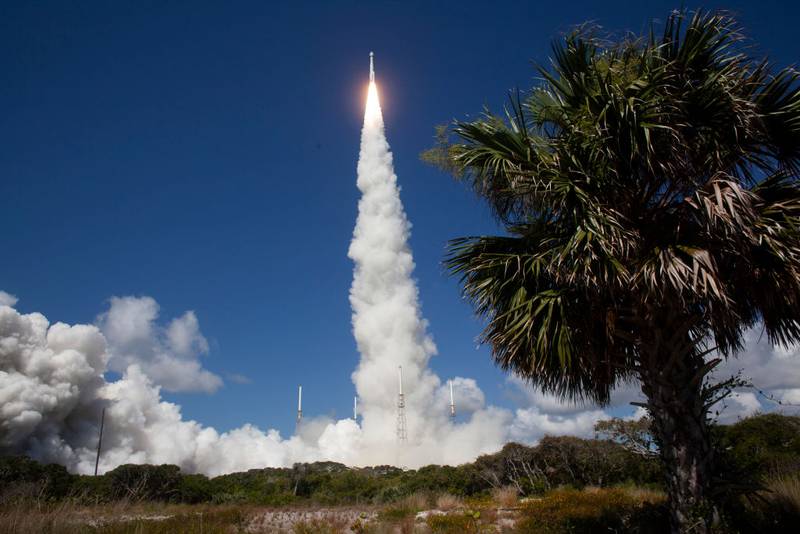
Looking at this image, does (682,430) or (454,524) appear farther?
(454,524)

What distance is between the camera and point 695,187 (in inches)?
303

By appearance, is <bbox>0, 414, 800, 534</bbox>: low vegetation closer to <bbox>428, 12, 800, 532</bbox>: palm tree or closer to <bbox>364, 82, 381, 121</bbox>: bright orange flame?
<bbox>428, 12, 800, 532</bbox>: palm tree

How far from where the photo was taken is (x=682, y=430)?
23.9 ft

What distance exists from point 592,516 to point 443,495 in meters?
12.0

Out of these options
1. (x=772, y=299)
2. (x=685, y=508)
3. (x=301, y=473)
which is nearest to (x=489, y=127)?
(x=772, y=299)

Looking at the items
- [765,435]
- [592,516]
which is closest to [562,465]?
[765,435]

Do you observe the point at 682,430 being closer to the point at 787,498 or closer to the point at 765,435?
the point at 787,498

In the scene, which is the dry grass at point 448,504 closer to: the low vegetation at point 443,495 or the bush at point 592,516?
the low vegetation at point 443,495

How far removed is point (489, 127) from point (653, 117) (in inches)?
96.3

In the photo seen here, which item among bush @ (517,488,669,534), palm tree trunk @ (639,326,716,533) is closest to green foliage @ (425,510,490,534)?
bush @ (517,488,669,534)

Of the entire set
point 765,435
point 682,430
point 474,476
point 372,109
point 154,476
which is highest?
point 372,109

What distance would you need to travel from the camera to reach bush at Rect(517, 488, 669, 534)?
8.48m

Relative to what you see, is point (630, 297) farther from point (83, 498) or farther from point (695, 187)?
point (83, 498)

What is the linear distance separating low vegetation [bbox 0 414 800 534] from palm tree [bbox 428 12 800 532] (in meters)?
1.45
